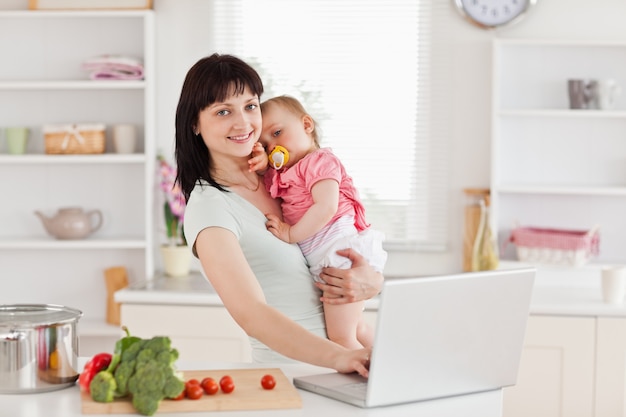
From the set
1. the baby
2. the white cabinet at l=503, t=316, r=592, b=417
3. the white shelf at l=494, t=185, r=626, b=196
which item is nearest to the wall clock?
the white shelf at l=494, t=185, r=626, b=196

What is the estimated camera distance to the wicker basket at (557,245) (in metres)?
3.87

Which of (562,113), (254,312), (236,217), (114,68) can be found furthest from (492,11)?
(254,312)

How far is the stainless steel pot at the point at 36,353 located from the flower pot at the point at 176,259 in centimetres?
224

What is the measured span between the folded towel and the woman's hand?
2.06 meters

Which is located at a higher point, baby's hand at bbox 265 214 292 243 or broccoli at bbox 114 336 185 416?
baby's hand at bbox 265 214 292 243

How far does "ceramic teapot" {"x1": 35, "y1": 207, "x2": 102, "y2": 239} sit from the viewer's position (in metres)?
4.07

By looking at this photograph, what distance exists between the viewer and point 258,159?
2.26m

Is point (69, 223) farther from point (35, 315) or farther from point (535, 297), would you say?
point (35, 315)

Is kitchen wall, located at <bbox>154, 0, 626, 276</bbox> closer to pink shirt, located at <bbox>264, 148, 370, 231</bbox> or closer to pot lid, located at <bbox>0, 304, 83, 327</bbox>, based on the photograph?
pink shirt, located at <bbox>264, 148, 370, 231</bbox>

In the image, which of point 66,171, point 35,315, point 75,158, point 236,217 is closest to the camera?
point 35,315

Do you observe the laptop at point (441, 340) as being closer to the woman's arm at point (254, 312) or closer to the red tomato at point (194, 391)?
the woman's arm at point (254, 312)

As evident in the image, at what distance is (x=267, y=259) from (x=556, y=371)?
179 centimetres

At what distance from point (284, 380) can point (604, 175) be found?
105 inches

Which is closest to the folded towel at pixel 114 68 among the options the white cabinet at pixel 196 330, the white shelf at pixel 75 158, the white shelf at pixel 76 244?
the white shelf at pixel 75 158
